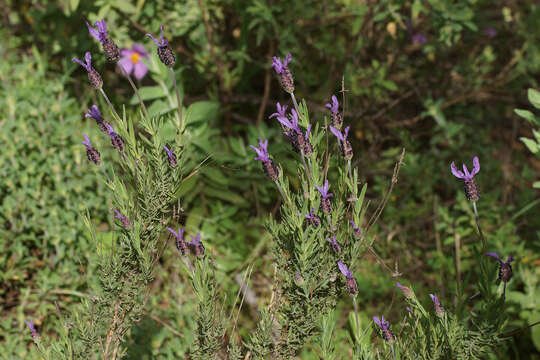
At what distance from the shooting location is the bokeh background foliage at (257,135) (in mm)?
2439

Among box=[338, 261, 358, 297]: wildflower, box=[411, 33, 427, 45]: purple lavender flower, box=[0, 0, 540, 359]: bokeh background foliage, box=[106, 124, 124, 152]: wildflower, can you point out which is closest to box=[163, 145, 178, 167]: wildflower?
box=[106, 124, 124, 152]: wildflower

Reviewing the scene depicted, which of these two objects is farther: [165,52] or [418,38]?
[418,38]

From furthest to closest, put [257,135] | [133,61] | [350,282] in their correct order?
[133,61], [257,135], [350,282]

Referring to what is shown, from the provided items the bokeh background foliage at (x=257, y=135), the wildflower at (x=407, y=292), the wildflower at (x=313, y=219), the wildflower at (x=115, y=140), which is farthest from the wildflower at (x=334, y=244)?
the bokeh background foliage at (x=257, y=135)

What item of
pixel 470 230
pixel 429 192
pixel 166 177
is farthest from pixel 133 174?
pixel 429 192

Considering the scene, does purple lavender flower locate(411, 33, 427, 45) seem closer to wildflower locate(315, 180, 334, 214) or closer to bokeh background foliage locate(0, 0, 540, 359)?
bokeh background foliage locate(0, 0, 540, 359)

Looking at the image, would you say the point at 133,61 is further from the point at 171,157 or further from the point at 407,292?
the point at 407,292

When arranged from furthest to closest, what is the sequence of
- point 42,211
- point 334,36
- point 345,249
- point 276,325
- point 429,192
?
point 334,36 → point 429,192 → point 42,211 → point 276,325 → point 345,249

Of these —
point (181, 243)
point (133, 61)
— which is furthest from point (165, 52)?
point (133, 61)

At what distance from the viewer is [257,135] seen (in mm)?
2822

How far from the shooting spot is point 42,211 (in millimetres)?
2463

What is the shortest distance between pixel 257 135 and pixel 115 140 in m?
1.51

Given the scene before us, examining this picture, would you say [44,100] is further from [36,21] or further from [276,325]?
[276,325]

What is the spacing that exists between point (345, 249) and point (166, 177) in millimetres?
498
